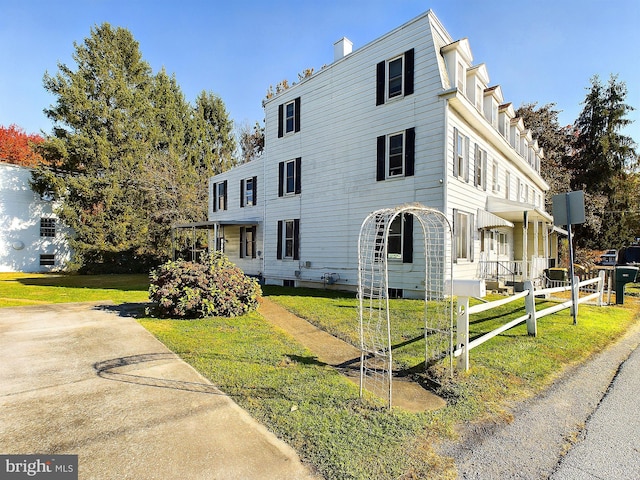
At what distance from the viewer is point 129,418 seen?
3225 millimetres

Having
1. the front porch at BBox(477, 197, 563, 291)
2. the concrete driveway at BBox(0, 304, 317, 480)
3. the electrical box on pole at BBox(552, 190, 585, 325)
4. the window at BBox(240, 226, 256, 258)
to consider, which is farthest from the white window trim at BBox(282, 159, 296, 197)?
the concrete driveway at BBox(0, 304, 317, 480)

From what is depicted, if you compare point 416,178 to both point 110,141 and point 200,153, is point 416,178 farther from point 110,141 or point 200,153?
point 200,153

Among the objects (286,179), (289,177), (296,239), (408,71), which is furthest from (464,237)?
(286,179)

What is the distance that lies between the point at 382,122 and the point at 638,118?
29.0 meters

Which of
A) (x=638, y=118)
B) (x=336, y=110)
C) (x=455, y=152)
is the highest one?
(x=638, y=118)

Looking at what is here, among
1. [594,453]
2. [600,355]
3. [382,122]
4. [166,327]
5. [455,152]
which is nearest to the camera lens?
[594,453]

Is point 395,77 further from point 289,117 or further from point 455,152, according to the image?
point 289,117

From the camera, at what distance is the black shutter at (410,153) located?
1091 centimetres

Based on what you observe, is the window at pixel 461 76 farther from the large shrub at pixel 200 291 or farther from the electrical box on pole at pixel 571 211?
the large shrub at pixel 200 291

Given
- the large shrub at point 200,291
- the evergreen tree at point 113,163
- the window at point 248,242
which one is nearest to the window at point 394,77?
the large shrub at point 200,291

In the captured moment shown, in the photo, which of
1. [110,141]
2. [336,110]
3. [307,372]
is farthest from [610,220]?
[110,141]

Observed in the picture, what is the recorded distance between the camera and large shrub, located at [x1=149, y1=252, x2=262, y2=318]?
304 inches

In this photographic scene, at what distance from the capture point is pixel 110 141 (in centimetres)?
2428

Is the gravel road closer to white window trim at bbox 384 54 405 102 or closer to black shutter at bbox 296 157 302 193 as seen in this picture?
white window trim at bbox 384 54 405 102
